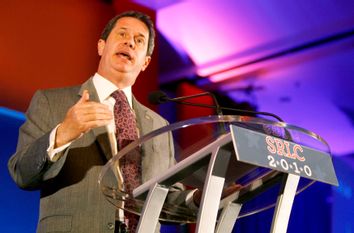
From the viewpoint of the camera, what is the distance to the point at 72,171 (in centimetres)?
171

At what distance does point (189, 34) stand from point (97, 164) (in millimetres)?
3120

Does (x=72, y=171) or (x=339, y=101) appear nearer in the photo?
(x=72, y=171)

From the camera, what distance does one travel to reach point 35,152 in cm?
159

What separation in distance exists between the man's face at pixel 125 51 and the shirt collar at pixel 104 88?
0.03 metres

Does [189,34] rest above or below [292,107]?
above

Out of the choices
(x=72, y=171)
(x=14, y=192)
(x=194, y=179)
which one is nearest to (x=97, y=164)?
(x=72, y=171)

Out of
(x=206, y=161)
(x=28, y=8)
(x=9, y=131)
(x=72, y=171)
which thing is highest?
(x=28, y=8)

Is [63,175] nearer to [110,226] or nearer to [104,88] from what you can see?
[110,226]

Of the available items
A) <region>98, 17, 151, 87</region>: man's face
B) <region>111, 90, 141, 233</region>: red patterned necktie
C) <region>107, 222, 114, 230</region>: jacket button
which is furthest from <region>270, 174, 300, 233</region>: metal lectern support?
<region>98, 17, 151, 87</region>: man's face

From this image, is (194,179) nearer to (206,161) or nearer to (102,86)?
(206,161)

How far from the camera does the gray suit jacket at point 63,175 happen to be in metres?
1.60

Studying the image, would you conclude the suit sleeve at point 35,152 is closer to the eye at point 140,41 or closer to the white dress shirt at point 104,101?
the white dress shirt at point 104,101

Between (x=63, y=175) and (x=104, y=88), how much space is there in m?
0.36

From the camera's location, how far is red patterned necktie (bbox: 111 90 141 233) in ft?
4.18
